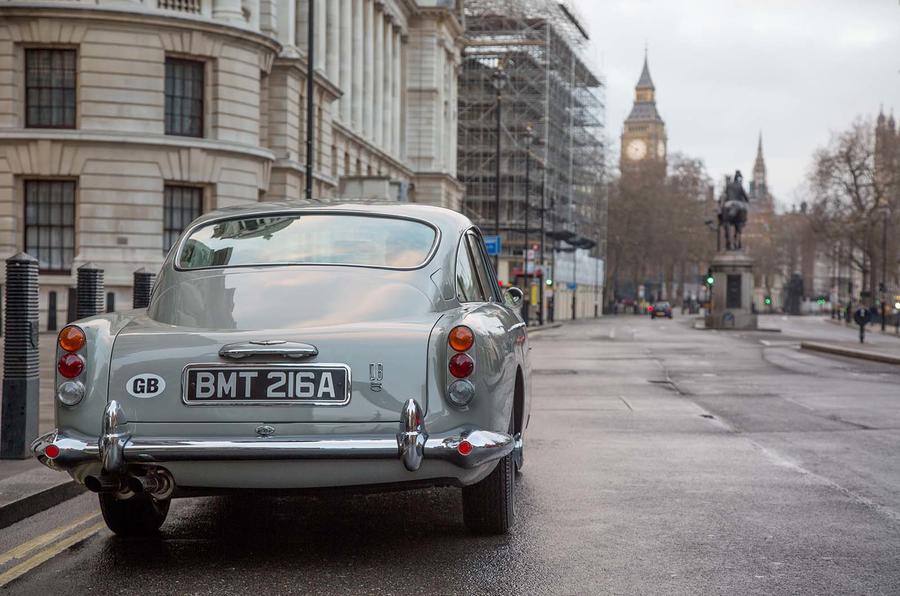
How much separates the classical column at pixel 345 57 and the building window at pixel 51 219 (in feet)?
70.9

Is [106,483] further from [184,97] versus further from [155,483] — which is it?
[184,97]

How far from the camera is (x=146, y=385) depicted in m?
5.61

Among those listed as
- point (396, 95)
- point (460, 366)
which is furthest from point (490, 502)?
point (396, 95)

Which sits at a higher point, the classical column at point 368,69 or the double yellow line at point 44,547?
the classical column at point 368,69

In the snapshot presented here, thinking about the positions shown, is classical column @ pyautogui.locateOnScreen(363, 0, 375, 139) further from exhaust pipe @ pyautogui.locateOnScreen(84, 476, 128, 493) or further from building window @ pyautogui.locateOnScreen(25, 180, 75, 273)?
exhaust pipe @ pyautogui.locateOnScreen(84, 476, 128, 493)

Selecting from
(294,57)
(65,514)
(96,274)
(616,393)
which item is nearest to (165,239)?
(294,57)

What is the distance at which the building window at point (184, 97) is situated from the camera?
3556 centimetres

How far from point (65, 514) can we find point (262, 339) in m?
2.26

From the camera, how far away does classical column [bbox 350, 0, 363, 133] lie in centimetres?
5819

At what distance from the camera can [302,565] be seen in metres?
5.67

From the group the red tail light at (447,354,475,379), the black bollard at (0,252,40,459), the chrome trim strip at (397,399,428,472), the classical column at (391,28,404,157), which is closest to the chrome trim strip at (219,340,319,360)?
the chrome trim strip at (397,399,428,472)

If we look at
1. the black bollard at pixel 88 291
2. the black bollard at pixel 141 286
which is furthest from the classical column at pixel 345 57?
the black bollard at pixel 88 291

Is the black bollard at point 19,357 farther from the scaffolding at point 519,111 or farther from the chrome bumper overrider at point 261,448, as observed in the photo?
the scaffolding at point 519,111

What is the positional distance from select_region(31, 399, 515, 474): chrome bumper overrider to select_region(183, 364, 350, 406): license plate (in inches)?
7.4
